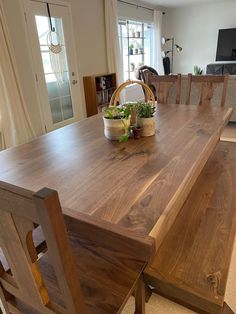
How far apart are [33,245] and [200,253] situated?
759 mm

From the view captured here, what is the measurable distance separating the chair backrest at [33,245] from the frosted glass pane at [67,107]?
3.53m

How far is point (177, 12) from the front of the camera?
7047 mm

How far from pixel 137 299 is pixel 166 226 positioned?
0.47 m

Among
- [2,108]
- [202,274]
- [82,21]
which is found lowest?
[202,274]

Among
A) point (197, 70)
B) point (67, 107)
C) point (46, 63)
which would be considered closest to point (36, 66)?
point (46, 63)

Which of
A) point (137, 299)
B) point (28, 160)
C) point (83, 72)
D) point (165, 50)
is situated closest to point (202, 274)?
point (137, 299)

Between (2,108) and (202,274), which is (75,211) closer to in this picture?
(202,274)

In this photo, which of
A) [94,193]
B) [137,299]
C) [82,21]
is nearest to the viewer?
[94,193]

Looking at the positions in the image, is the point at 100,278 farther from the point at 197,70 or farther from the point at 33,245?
the point at 197,70

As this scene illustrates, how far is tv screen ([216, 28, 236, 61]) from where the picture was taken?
6430mm

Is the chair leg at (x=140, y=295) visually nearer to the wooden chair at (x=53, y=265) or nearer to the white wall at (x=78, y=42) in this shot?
the wooden chair at (x=53, y=265)

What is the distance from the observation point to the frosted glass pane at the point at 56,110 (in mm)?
3807

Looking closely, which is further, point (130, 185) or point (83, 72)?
point (83, 72)

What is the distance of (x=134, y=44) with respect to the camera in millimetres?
6066
